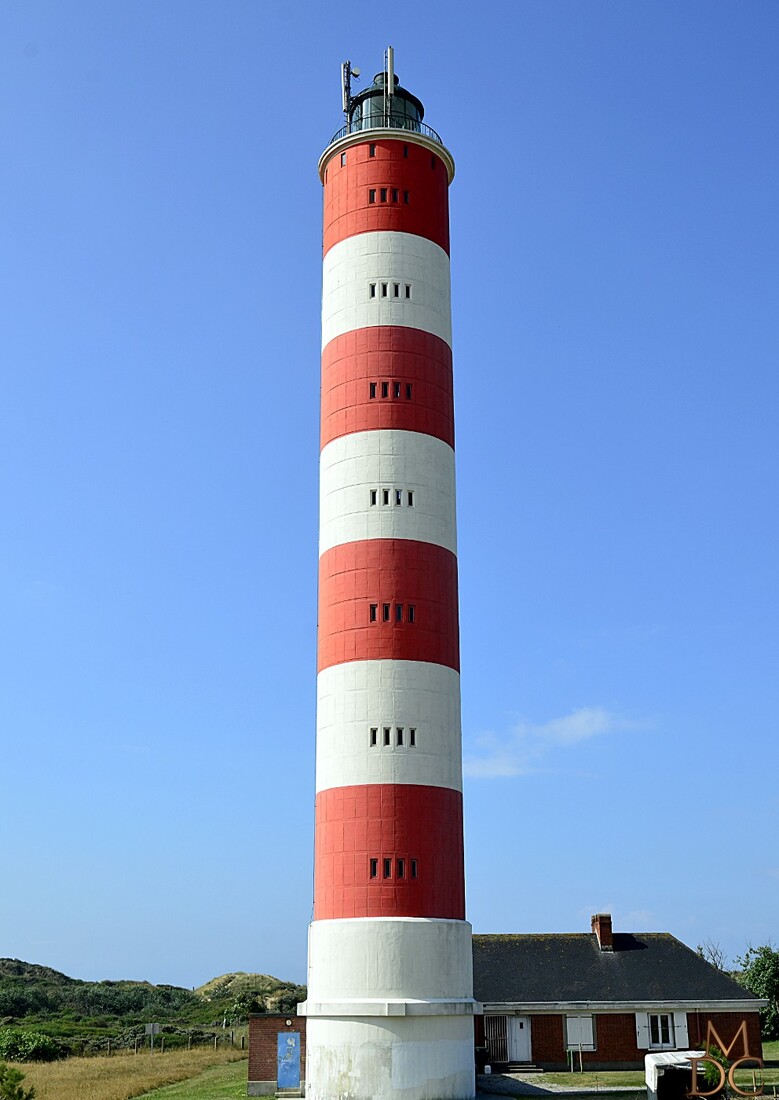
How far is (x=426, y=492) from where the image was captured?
30.5 meters

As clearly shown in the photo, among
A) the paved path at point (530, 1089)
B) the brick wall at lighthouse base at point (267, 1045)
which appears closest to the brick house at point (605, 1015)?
the paved path at point (530, 1089)

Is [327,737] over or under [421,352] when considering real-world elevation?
under

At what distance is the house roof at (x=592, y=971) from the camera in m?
34.5

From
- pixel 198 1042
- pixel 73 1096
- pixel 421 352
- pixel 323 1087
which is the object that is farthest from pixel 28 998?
pixel 421 352

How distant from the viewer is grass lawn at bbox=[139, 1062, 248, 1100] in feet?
95.8

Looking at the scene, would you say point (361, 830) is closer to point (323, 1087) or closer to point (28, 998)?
point (323, 1087)

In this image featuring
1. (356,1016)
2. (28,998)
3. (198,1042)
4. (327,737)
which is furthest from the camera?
(28,998)

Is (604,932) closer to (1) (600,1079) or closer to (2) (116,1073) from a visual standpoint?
(1) (600,1079)

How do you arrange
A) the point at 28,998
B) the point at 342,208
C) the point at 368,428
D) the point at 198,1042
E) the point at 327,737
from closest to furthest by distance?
the point at 327,737 → the point at 368,428 → the point at 342,208 → the point at 198,1042 → the point at 28,998

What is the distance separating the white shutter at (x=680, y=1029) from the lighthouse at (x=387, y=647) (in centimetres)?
947

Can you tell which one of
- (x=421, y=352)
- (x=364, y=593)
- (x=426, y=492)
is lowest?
(x=364, y=593)

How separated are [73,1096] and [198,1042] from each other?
2475cm

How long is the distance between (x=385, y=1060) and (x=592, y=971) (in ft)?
39.2

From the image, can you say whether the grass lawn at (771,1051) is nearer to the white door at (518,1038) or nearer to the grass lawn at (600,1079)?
the grass lawn at (600,1079)
